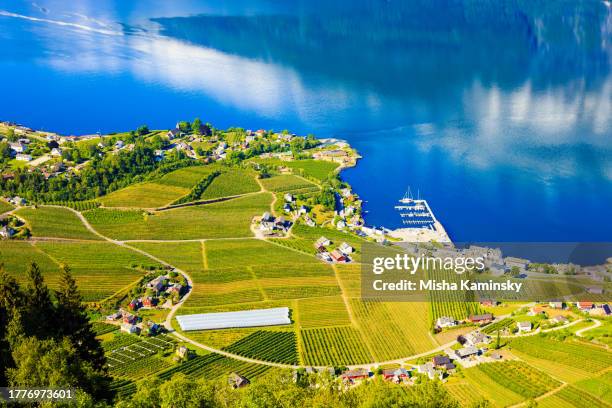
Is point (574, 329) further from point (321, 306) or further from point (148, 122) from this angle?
point (148, 122)

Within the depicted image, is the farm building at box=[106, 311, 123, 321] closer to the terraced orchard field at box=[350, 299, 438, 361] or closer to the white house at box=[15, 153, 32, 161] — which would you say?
the terraced orchard field at box=[350, 299, 438, 361]

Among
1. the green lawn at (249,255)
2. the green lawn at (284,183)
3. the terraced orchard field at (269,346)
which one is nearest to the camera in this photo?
the terraced orchard field at (269,346)

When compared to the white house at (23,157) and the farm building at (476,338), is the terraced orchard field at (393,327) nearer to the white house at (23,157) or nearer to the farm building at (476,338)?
the farm building at (476,338)

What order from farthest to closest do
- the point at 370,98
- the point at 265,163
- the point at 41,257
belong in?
the point at 370,98 < the point at 265,163 < the point at 41,257

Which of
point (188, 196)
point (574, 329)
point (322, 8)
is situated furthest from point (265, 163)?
point (322, 8)

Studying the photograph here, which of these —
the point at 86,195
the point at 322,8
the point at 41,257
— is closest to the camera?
the point at 41,257

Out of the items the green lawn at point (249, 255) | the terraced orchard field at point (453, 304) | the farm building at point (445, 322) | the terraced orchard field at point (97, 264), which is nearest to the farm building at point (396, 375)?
the farm building at point (445, 322)

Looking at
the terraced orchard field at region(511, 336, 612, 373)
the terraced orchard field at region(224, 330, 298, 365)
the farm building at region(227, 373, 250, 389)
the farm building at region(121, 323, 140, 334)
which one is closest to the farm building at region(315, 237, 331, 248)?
the terraced orchard field at region(224, 330, 298, 365)
